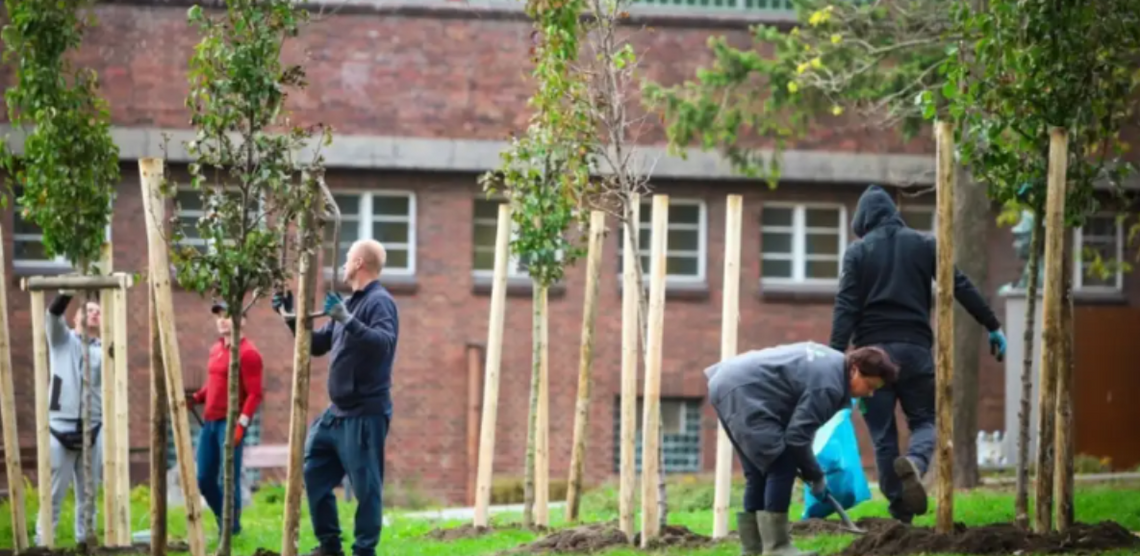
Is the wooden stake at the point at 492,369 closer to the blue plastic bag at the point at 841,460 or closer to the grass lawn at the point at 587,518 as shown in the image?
the grass lawn at the point at 587,518

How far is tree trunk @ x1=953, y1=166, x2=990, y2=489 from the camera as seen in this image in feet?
67.8

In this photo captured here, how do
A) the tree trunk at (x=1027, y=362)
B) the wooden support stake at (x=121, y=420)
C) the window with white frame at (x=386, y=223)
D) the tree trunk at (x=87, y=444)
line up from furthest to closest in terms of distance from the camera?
the window with white frame at (x=386, y=223) → the tree trunk at (x=87, y=444) → the wooden support stake at (x=121, y=420) → the tree trunk at (x=1027, y=362)

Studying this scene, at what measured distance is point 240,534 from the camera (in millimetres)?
18281

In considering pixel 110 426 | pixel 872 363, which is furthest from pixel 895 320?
pixel 110 426

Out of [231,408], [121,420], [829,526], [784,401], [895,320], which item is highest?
[895,320]

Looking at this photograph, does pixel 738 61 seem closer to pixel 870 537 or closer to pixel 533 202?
pixel 533 202

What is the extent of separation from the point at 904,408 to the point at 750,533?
1.55 m

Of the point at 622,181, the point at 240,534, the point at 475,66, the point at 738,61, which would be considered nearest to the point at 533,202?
the point at 622,181

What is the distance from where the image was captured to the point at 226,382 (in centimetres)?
1722

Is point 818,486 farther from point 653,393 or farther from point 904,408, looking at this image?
point 653,393

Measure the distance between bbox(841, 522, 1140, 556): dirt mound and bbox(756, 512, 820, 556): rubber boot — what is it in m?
0.32

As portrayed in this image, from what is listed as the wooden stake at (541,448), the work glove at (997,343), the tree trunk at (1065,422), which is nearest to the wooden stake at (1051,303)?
the tree trunk at (1065,422)

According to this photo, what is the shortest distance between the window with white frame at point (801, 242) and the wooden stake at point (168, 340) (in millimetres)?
16365

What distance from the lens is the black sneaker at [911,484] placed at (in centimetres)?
1321
